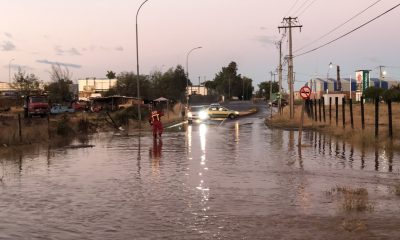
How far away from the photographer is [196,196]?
→ 11039 millimetres

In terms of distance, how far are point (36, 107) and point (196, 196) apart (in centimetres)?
4798

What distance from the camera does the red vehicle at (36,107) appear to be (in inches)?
2190

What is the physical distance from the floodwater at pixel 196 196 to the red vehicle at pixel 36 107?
3697cm

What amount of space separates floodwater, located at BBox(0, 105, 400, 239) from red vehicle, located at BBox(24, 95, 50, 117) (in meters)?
37.0

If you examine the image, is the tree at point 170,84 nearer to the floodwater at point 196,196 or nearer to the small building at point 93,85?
the small building at point 93,85

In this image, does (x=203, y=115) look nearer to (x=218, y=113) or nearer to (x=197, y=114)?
(x=197, y=114)

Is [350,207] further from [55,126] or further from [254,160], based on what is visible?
[55,126]

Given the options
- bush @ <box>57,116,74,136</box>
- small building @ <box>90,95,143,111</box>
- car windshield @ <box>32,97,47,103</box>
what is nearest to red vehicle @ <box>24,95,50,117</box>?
car windshield @ <box>32,97,47,103</box>

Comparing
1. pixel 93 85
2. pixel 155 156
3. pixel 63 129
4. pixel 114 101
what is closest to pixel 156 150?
pixel 155 156

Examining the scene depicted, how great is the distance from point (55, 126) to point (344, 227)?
26858mm

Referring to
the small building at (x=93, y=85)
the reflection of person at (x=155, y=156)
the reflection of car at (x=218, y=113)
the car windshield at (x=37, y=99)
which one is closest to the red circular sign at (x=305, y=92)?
the reflection of person at (x=155, y=156)

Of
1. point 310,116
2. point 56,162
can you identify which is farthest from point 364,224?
point 310,116

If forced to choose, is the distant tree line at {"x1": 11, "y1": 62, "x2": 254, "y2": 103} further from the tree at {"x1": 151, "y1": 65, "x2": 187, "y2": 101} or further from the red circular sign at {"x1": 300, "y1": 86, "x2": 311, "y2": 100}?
the red circular sign at {"x1": 300, "y1": 86, "x2": 311, "y2": 100}

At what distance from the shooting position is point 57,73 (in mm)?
114688
